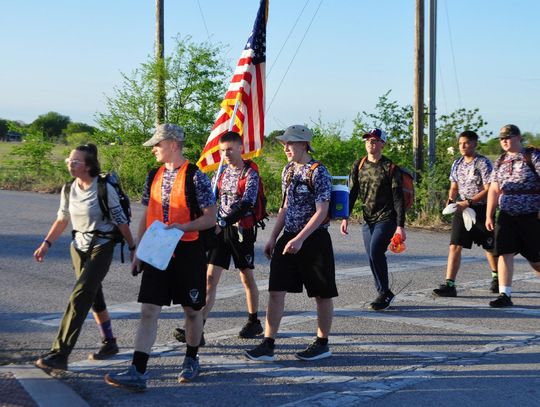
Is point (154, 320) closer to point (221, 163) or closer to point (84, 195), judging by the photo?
point (84, 195)

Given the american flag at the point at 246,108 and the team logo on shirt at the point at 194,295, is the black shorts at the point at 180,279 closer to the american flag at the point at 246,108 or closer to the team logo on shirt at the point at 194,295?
the team logo on shirt at the point at 194,295

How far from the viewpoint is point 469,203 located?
9.38 m

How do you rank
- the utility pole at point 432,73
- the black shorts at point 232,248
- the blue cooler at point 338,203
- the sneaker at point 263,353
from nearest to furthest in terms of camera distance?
the sneaker at point 263,353, the blue cooler at point 338,203, the black shorts at point 232,248, the utility pole at point 432,73

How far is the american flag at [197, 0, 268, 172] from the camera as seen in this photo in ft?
29.0

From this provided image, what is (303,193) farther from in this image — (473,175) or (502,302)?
(473,175)

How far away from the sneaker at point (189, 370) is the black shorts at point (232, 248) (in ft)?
4.63

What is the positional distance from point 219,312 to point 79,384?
8.99 ft

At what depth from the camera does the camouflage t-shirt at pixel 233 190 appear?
23.1 ft

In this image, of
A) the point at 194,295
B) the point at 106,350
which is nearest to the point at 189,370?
the point at 194,295

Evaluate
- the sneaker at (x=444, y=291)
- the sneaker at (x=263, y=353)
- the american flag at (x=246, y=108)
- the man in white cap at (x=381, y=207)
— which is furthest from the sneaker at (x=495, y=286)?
the sneaker at (x=263, y=353)

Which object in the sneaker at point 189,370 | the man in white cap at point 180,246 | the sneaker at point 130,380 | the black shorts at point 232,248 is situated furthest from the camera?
the black shorts at point 232,248

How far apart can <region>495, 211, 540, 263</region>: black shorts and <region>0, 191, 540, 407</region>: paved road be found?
2.05ft

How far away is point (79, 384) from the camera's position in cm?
577

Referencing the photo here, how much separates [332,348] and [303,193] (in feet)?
4.61
